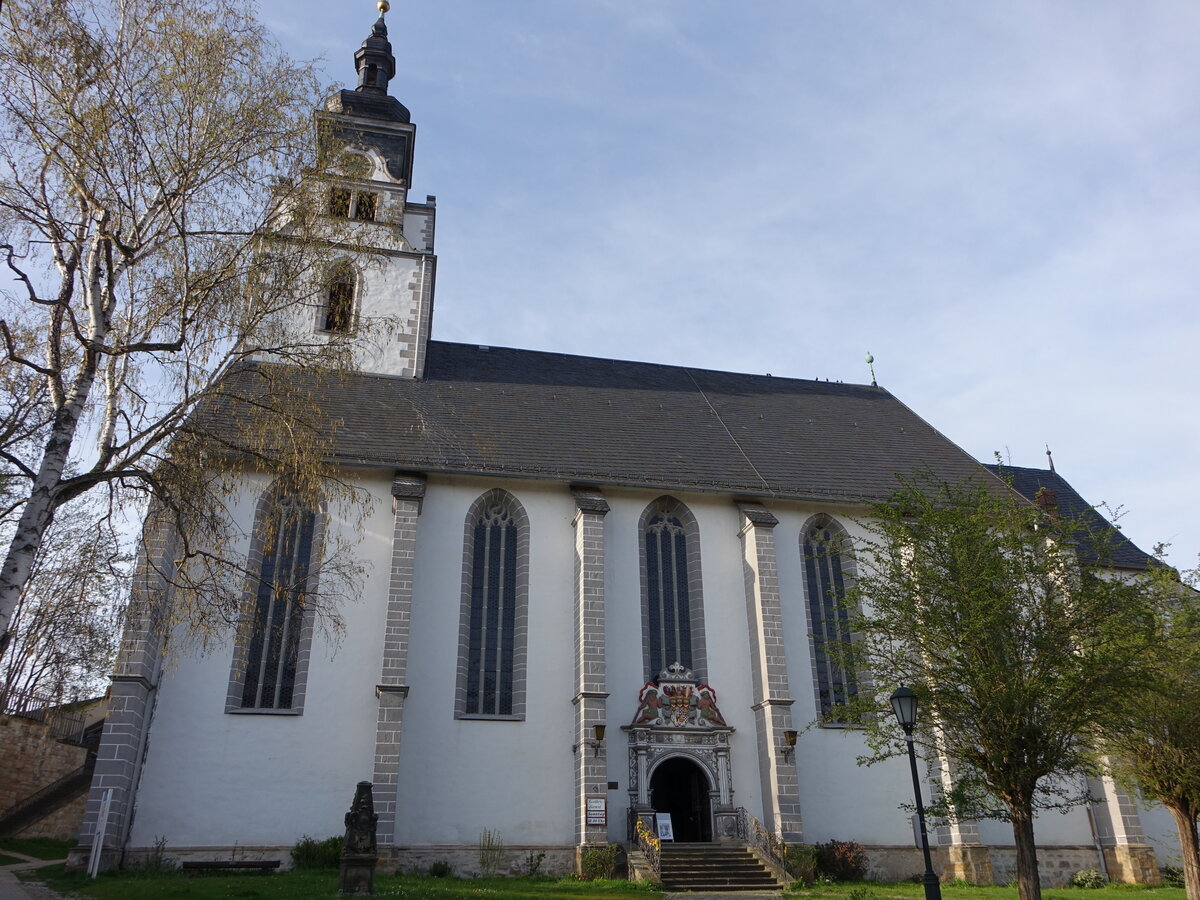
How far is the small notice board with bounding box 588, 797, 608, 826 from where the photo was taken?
18.5 meters

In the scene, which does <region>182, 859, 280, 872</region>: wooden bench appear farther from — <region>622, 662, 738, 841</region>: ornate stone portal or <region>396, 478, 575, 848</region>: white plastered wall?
<region>622, 662, 738, 841</region>: ornate stone portal

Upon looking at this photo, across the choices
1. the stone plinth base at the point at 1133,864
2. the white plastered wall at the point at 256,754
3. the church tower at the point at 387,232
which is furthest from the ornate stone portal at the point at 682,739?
the church tower at the point at 387,232

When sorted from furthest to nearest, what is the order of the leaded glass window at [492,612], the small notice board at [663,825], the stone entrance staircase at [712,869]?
the leaded glass window at [492,612] < the small notice board at [663,825] < the stone entrance staircase at [712,869]

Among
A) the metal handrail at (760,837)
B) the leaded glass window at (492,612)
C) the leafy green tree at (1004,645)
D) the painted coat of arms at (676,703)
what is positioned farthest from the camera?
the painted coat of arms at (676,703)

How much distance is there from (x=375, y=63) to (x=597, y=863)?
26082 mm

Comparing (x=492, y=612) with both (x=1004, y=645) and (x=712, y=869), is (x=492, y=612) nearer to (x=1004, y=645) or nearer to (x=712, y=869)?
(x=712, y=869)

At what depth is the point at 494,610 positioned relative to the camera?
20.9 metres

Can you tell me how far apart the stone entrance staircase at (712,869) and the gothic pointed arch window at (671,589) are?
152 inches

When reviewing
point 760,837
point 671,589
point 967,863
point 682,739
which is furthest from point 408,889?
point 967,863

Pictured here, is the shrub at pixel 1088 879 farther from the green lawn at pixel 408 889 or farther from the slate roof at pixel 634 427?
the slate roof at pixel 634 427

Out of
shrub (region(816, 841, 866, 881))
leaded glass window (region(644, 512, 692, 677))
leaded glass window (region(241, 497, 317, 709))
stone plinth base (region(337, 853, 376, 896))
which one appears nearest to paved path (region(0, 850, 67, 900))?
stone plinth base (region(337, 853, 376, 896))

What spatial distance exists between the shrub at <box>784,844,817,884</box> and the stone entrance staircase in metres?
0.66

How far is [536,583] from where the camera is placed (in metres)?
21.1

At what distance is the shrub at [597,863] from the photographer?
17.8m
